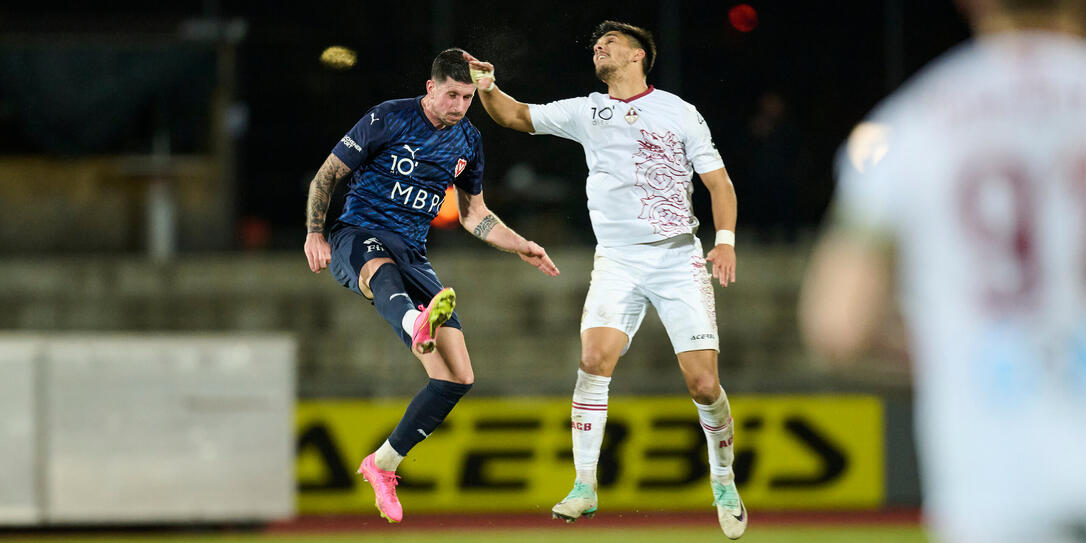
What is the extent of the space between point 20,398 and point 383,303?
13437 millimetres

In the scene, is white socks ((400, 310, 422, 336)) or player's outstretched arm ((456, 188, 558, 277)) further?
player's outstretched arm ((456, 188, 558, 277))

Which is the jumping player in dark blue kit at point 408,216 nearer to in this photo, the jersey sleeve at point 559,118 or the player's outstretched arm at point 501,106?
the player's outstretched arm at point 501,106

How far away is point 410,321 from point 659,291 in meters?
0.87

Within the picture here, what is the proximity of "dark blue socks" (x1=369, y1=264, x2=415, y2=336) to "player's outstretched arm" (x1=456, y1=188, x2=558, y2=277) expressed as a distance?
316 millimetres

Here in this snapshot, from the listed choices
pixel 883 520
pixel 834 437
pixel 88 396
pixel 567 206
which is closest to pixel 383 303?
pixel 567 206

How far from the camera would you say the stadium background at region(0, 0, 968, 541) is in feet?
16.8

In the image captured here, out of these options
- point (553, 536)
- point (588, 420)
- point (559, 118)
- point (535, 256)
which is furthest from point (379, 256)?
point (553, 536)

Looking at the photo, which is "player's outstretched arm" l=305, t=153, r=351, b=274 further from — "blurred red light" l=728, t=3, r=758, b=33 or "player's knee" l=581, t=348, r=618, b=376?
A: "blurred red light" l=728, t=3, r=758, b=33

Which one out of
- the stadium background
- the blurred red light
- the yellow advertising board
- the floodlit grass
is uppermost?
the blurred red light

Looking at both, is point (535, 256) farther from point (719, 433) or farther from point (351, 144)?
point (719, 433)

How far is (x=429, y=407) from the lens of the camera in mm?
4164

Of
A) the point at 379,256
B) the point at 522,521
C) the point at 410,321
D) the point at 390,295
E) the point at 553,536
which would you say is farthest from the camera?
the point at 553,536

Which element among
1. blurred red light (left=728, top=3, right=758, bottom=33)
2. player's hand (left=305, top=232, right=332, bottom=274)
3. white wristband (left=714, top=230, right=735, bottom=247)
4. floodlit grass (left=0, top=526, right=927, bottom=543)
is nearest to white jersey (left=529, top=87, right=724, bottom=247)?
white wristband (left=714, top=230, right=735, bottom=247)

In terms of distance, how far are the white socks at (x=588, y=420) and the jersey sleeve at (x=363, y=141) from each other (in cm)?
98
